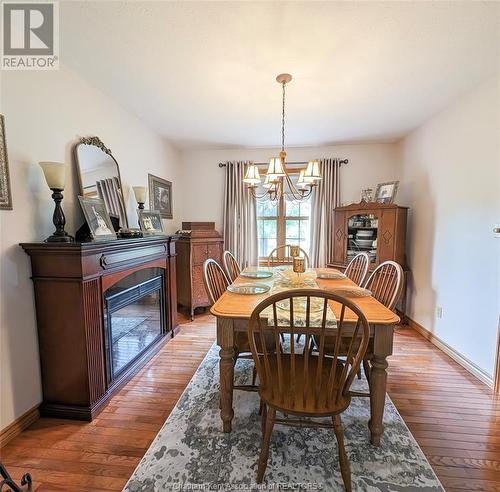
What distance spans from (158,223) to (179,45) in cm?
182

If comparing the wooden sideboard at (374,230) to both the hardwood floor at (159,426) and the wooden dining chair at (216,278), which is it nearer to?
the hardwood floor at (159,426)

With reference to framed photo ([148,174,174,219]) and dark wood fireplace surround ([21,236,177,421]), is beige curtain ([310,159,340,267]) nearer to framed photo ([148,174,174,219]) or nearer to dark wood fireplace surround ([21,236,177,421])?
framed photo ([148,174,174,219])

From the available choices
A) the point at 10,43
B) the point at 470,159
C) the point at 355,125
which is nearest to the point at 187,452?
the point at 10,43

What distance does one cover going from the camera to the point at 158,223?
3.06 m

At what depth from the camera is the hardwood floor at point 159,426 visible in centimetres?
133

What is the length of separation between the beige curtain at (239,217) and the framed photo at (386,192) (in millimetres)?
1791

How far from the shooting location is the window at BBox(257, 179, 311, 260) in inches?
162

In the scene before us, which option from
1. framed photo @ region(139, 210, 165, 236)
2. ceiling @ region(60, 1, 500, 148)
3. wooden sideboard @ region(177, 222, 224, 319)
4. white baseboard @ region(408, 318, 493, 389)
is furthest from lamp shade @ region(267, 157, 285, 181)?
white baseboard @ region(408, 318, 493, 389)

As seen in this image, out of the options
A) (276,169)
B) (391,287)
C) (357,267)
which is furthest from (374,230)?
(276,169)

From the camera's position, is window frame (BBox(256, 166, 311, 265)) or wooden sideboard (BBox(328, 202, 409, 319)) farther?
window frame (BBox(256, 166, 311, 265))

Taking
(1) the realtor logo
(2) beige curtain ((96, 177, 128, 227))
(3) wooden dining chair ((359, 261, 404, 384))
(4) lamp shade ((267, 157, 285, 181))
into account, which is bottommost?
(3) wooden dining chair ((359, 261, 404, 384))

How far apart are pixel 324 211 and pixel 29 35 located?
347cm

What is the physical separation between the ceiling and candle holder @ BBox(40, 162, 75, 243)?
84 cm

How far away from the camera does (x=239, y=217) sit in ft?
13.3
